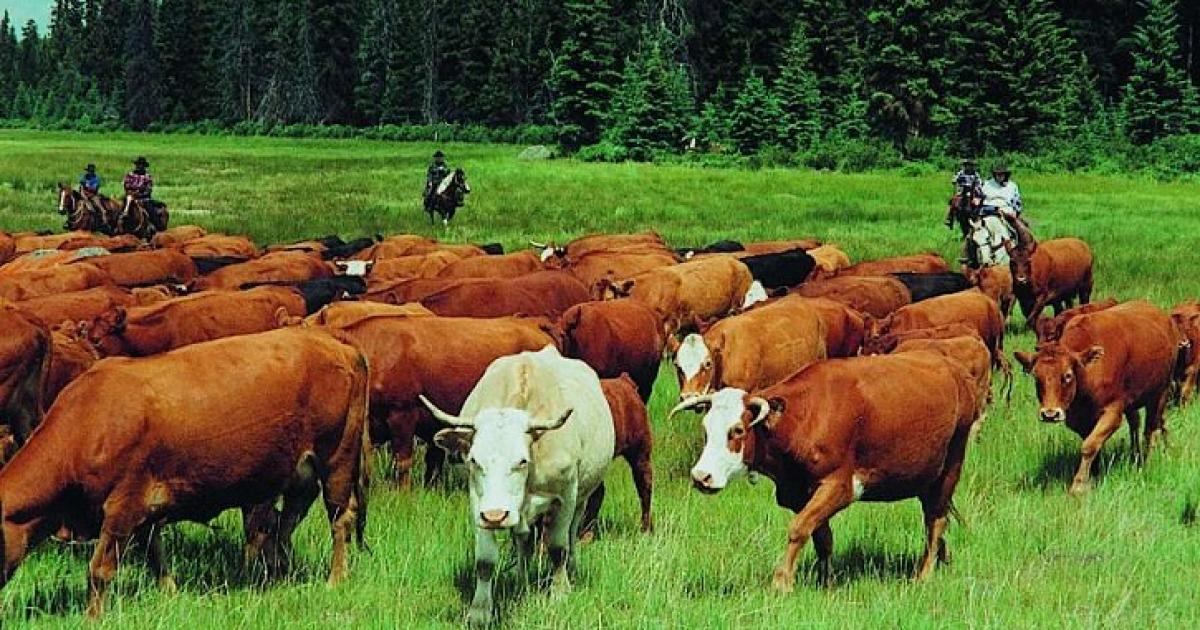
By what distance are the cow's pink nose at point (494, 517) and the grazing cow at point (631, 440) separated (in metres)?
2.81

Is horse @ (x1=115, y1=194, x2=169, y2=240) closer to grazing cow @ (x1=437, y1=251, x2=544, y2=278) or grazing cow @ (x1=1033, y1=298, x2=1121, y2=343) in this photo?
grazing cow @ (x1=437, y1=251, x2=544, y2=278)

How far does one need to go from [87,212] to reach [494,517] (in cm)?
2621

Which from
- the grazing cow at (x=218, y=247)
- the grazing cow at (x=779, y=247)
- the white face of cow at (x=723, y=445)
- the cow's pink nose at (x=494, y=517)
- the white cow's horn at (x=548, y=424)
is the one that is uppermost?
the white cow's horn at (x=548, y=424)

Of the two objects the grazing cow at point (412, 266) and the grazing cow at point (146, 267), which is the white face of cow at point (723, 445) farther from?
the grazing cow at point (146, 267)

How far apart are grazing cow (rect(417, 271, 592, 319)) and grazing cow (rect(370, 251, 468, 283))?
3954 millimetres

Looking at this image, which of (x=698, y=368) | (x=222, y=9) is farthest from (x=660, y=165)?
(x=222, y=9)

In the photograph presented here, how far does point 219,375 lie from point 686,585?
3180 millimetres

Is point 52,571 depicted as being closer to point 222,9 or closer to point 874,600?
point 874,600

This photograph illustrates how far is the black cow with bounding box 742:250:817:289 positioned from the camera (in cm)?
2114

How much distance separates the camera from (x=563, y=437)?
7746mm

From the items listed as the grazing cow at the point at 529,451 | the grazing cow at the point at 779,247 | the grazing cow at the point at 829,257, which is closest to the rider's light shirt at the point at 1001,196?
the grazing cow at the point at 829,257

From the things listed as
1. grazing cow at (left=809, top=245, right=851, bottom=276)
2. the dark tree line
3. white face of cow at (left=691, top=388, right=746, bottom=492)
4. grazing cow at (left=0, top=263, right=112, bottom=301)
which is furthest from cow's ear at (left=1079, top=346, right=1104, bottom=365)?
the dark tree line

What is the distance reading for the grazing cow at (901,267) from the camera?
64.9ft

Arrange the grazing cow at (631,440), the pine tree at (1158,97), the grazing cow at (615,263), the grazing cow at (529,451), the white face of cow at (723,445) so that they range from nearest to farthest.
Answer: the grazing cow at (529,451) < the white face of cow at (723,445) < the grazing cow at (631,440) < the grazing cow at (615,263) < the pine tree at (1158,97)
